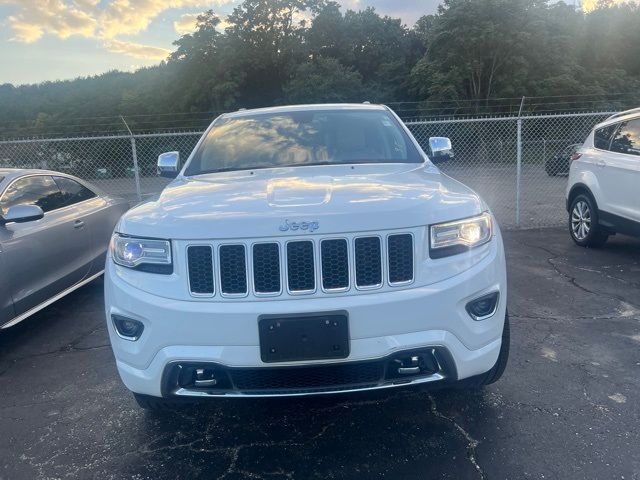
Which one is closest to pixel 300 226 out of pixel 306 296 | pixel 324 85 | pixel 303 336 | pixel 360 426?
pixel 306 296

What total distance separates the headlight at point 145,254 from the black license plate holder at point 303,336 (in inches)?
22.6

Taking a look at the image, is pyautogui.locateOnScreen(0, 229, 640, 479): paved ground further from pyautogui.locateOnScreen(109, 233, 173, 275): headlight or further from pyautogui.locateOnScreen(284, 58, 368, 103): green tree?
pyautogui.locateOnScreen(284, 58, 368, 103): green tree

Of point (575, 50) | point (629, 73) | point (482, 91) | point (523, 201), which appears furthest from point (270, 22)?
point (523, 201)

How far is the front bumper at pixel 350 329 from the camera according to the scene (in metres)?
2.49

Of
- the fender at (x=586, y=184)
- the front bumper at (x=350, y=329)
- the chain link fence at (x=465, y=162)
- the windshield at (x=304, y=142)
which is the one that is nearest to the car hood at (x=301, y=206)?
the front bumper at (x=350, y=329)

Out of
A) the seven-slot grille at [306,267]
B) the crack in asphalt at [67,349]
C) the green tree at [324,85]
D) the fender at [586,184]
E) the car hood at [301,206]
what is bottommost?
the crack in asphalt at [67,349]

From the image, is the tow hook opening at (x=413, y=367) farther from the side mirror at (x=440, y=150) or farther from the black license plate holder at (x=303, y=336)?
the side mirror at (x=440, y=150)

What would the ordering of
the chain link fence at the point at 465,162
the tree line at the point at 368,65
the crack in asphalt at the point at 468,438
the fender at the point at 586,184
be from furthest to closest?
1. the tree line at the point at 368,65
2. the chain link fence at the point at 465,162
3. the fender at the point at 586,184
4. the crack in asphalt at the point at 468,438

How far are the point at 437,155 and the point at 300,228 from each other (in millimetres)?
2355

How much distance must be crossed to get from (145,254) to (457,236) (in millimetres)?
1531

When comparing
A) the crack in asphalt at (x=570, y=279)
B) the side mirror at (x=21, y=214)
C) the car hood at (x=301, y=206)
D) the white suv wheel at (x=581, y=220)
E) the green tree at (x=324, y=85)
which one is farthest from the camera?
the green tree at (x=324, y=85)

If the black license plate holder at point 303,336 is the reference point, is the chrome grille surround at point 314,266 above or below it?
above

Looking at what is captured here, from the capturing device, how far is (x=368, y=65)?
47.2 meters

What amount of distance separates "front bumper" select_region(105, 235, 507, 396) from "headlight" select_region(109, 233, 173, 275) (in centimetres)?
14
